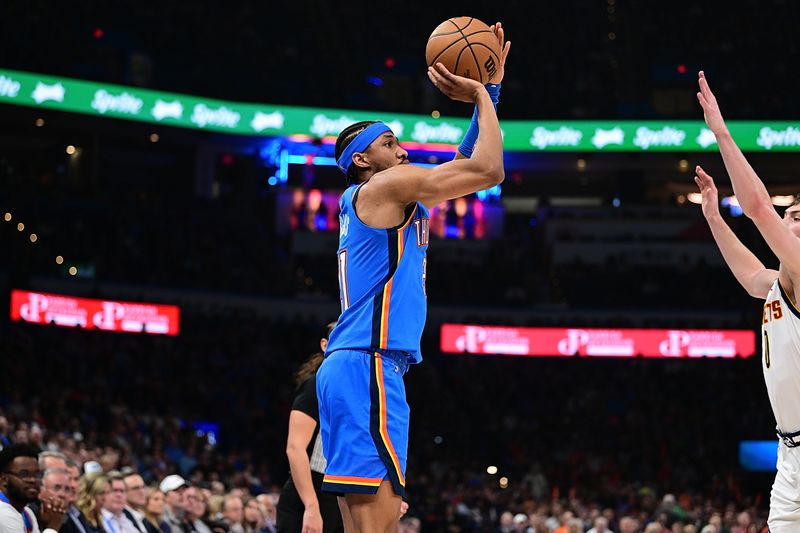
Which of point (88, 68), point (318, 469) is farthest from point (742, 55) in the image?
point (318, 469)

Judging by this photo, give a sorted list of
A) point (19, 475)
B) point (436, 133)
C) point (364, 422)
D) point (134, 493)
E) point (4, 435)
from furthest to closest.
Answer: point (436, 133), point (4, 435), point (134, 493), point (19, 475), point (364, 422)

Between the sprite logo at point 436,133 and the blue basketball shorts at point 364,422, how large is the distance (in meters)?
25.3

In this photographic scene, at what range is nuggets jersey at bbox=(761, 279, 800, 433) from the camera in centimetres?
464

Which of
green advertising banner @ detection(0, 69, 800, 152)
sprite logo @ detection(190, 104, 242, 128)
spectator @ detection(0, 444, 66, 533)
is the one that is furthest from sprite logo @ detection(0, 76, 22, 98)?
spectator @ detection(0, 444, 66, 533)

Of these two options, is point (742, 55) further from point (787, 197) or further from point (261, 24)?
point (261, 24)

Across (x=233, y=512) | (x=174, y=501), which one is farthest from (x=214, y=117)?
(x=174, y=501)

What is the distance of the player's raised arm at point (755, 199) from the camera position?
14.8 feet

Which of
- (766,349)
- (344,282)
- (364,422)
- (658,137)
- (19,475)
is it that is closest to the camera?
(364,422)

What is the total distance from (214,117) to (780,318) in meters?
25.8

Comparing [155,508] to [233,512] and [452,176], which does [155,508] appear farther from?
[452,176]

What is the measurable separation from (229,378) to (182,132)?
8.44 metres

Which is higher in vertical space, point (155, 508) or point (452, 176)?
point (452, 176)

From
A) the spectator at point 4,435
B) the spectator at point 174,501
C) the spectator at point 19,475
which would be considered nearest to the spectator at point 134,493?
the spectator at point 174,501

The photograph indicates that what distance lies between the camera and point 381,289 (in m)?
4.48
